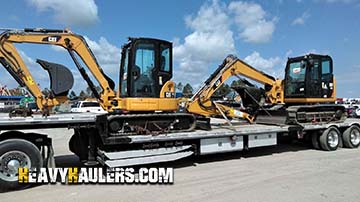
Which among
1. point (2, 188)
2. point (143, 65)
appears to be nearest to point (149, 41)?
point (143, 65)

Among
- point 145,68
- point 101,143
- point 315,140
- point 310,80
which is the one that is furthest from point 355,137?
point 101,143

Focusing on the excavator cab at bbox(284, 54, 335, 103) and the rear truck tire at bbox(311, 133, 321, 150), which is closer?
the rear truck tire at bbox(311, 133, 321, 150)

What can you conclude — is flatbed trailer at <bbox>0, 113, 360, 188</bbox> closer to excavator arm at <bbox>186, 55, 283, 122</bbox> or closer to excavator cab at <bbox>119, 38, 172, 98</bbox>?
excavator cab at <bbox>119, 38, 172, 98</bbox>

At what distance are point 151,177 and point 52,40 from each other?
15.6 ft

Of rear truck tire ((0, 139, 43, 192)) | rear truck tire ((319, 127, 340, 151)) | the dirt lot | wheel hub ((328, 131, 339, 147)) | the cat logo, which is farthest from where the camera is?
wheel hub ((328, 131, 339, 147))

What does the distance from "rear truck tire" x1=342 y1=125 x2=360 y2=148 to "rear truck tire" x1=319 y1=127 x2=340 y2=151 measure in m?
0.41

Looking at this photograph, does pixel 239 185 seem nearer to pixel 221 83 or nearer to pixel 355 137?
pixel 221 83

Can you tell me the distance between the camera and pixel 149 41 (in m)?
9.16

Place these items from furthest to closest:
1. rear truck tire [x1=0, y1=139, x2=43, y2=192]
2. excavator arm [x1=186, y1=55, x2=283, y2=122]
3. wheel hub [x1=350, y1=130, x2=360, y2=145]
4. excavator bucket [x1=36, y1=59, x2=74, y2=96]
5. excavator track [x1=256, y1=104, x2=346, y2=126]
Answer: wheel hub [x1=350, y1=130, x2=360, y2=145], excavator track [x1=256, y1=104, x2=346, y2=126], excavator arm [x1=186, y1=55, x2=283, y2=122], excavator bucket [x1=36, y1=59, x2=74, y2=96], rear truck tire [x1=0, y1=139, x2=43, y2=192]

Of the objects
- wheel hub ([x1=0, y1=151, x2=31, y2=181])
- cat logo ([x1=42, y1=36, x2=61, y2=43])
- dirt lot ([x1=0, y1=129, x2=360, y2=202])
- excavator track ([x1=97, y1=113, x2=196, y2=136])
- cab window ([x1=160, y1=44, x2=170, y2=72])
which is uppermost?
cat logo ([x1=42, y1=36, x2=61, y2=43])

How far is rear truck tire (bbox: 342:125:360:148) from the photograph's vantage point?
12.4m

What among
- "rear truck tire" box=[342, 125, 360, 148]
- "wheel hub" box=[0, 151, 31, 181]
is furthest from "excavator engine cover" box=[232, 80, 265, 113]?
"wheel hub" box=[0, 151, 31, 181]

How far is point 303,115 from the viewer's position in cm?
1205

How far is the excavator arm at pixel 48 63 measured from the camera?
870cm
